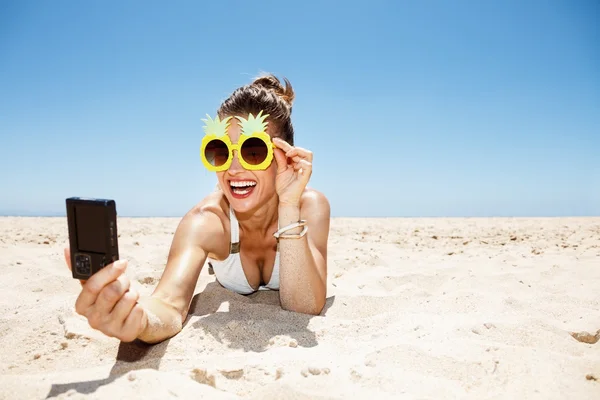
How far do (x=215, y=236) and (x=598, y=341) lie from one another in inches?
94.8

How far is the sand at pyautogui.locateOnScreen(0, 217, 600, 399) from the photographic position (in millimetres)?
1504

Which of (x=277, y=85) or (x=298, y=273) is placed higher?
(x=277, y=85)

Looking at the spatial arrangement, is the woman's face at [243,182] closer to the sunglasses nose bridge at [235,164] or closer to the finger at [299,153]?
the sunglasses nose bridge at [235,164]

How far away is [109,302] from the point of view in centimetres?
152

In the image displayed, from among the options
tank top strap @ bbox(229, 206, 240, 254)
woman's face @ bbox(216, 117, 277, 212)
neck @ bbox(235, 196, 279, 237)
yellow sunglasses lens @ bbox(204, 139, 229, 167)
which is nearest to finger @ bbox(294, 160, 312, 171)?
woman's face @ bbox(216, 117, 277, 212)

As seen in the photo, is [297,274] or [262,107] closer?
[297,274]

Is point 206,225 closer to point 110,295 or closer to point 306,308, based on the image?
point 306,308

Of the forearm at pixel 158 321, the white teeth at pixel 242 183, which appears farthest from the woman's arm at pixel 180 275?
the white teeth at pixel 242 183

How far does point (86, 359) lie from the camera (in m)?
1.84

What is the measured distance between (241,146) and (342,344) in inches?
54.2

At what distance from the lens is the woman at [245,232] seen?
5.97 ft

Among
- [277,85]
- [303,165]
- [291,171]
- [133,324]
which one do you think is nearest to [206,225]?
[291,171]

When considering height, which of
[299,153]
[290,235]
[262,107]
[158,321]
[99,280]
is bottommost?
[158,321]

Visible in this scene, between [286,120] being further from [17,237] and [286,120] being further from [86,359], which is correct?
[17,237]
